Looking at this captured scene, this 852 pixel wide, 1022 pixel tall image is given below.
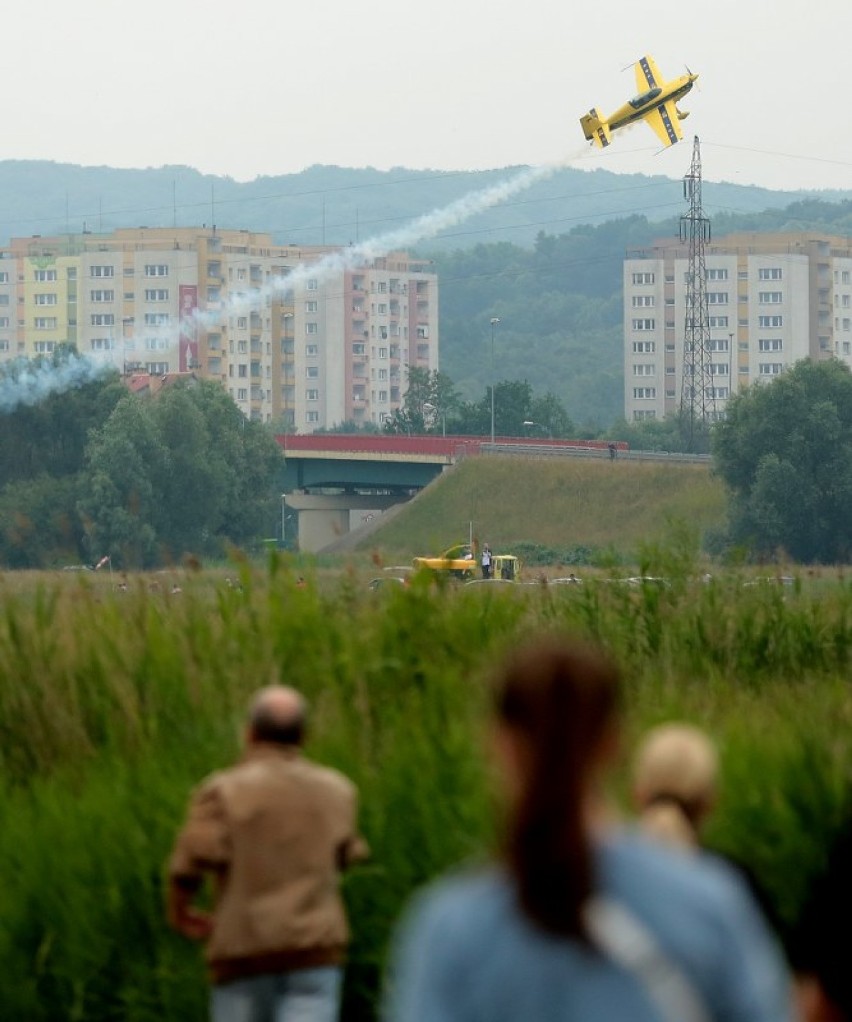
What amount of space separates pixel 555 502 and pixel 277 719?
324 feet

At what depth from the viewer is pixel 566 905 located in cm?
335

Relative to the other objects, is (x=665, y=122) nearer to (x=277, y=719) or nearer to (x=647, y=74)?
(x=647, y=74)

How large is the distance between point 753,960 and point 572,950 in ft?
1.15

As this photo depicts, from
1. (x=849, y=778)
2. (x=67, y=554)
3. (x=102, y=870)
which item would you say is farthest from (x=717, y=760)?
(x=67, y=554)

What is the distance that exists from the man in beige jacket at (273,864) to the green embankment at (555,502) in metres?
91.9

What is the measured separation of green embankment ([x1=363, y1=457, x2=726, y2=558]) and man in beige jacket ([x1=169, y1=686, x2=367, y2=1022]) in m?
91.9

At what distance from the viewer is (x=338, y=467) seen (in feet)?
377

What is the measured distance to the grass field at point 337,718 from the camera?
9000 mm

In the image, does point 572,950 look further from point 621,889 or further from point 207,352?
point 207,352

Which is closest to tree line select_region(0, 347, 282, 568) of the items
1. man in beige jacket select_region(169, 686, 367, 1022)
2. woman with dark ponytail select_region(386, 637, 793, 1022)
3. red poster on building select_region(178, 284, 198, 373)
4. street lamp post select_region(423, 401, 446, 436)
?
street lamp post select_region(423, 401, 446, 436)

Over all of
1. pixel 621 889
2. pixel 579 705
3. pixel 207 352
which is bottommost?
pixel 621 889

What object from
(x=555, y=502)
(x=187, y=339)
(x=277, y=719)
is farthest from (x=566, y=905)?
(x=187, y=339)

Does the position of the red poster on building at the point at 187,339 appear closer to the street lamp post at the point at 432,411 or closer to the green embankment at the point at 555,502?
the street lamp post at the point at 432,411

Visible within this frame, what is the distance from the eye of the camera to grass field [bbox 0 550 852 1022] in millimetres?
9000
